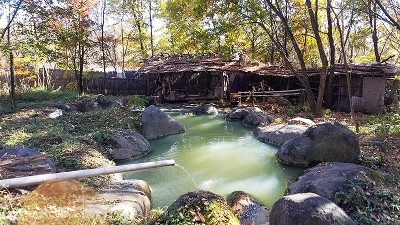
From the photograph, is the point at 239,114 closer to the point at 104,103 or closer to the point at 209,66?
the point at 209,66

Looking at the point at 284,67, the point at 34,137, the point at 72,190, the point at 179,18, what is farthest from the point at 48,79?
the point at 72,190

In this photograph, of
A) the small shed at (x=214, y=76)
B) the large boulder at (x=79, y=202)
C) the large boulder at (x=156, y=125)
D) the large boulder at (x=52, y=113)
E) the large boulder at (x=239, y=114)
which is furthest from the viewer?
the small shed at (x=214, y=76)

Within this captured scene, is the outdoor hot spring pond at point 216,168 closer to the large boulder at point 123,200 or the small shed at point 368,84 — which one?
the large boulder at point 123,200

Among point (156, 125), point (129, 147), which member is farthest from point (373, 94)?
point (129, 147)

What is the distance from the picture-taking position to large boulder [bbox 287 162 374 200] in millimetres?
5660

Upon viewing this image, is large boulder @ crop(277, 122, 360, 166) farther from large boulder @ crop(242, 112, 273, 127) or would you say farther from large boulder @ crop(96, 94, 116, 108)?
large boulder @ crop(96, 94, 116, 108)

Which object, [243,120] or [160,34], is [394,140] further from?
[160,34]

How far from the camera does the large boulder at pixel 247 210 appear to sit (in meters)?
5.61

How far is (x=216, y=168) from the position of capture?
28.9 feet

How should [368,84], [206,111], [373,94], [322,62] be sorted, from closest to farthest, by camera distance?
[322,62]
[373,94]
[368,84]
[206,111]

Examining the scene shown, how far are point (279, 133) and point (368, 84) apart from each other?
721 centimetres

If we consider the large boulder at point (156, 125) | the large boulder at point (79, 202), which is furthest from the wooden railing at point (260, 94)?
the large boulder at point (79, 202)

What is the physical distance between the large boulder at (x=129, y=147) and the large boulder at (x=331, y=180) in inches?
205

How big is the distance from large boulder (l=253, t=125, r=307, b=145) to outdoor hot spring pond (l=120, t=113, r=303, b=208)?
0.32 meters
